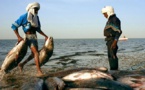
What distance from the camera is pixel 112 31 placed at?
907 cm

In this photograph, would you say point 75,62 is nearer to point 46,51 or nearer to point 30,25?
point 46,51

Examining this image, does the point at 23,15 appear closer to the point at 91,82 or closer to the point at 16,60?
the point at 16,60

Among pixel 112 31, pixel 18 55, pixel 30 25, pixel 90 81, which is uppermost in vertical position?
pixel 30 25

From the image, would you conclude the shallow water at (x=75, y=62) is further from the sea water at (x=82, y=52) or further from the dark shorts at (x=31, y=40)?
the dark shorts at (x=31, y=40)

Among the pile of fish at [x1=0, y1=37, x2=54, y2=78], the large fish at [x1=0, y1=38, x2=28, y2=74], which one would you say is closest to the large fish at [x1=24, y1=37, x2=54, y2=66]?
the pile of fish at [x1=0, y1=37, x2=54, y2=78]

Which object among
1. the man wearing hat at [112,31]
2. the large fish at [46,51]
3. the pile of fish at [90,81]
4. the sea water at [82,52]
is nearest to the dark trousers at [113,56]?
the man wearing hat at [112,31]

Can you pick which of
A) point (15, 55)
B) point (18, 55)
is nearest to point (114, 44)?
point (18, 55)

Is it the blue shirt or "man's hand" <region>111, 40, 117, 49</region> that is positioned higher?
the blue shirt

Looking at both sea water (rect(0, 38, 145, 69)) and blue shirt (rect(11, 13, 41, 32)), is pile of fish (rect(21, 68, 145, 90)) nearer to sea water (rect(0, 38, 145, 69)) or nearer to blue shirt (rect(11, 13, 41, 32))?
blue shirt (rect(11, 13, 41, 32))

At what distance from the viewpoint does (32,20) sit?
9.05 metres

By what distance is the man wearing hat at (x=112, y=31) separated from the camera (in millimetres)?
8984

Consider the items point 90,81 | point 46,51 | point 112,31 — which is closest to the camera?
point 90,81

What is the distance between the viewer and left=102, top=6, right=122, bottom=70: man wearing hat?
8984 mm

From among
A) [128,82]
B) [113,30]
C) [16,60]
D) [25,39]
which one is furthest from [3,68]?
[128,82]
